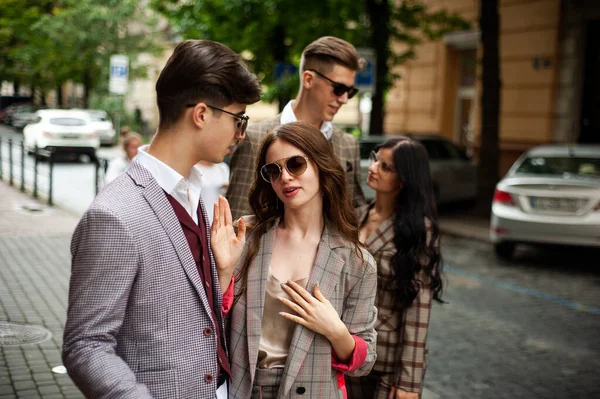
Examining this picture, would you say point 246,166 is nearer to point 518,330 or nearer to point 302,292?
point 302,292

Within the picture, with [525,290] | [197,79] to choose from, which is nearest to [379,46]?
[525,290]

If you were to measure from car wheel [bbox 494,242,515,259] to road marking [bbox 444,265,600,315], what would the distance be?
110cm

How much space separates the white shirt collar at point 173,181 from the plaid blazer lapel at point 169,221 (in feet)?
0.12

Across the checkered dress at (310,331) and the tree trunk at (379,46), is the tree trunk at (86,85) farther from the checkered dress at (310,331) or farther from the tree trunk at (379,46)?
the checkered dress at (310,331)

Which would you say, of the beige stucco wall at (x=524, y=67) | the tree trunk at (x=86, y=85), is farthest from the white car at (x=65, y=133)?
the tree trunk at (x=86, y=85)

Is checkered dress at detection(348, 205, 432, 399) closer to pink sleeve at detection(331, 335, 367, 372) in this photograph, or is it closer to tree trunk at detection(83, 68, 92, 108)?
pink sleeve at detection(331, 335, 367, 372)

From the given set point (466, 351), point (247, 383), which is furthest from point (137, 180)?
point (466, 351)

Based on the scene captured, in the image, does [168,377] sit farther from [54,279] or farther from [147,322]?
[54,279]

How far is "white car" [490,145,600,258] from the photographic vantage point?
362 inches

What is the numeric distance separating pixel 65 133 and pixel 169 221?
23571mm

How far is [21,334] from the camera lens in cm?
566

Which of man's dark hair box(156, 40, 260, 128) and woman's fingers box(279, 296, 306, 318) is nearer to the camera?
man's dark hair box(156, 40, 260, 128)

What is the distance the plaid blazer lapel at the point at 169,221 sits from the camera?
1.74 metres

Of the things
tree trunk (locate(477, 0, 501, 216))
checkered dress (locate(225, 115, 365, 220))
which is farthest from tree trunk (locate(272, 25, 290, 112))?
checkered dress (locate(225, 115, 365, 220))
